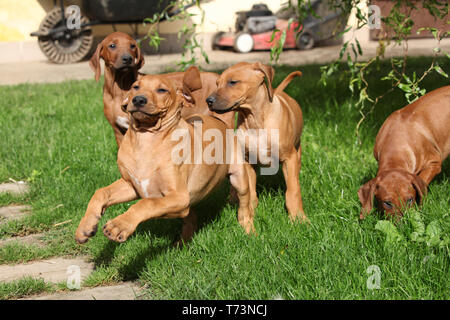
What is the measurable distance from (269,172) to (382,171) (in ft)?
3.56

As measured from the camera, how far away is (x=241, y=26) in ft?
43.6

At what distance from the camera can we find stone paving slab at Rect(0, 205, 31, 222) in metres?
4.18

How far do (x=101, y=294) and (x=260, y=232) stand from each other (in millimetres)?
1176

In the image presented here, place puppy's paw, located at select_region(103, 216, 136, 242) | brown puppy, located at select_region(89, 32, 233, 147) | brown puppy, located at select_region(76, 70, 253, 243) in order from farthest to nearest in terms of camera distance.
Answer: brown puppy, located at select_region(89, 32, 233, 147)
brown puppy, located at select_region(76, 70, 253, 243)
puppy's paw, located at select_region(103, 216, 136, 242)

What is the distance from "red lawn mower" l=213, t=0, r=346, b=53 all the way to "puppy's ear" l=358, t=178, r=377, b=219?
9.04 metres

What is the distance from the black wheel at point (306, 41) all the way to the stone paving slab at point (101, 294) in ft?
35.6

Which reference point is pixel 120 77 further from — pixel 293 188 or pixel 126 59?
pixel 293 188

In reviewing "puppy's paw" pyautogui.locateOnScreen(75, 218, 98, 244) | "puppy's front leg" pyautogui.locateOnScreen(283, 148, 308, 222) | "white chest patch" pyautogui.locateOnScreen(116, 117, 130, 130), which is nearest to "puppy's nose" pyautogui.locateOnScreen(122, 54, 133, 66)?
"white chest patch" pyautogui.locateOnScreen(116, 117, 130, 130)

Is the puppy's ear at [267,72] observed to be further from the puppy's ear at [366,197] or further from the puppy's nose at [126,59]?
the puppy's nose at [126,59]

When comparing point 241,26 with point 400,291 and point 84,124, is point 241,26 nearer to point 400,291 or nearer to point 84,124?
point 84,124

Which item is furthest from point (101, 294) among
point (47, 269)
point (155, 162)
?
point (155, 162)

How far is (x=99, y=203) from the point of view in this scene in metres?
2.92

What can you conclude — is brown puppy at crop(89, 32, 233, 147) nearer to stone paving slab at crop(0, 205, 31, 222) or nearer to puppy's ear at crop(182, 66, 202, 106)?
stone paving slab at crop(0, 205, 31, 222)
